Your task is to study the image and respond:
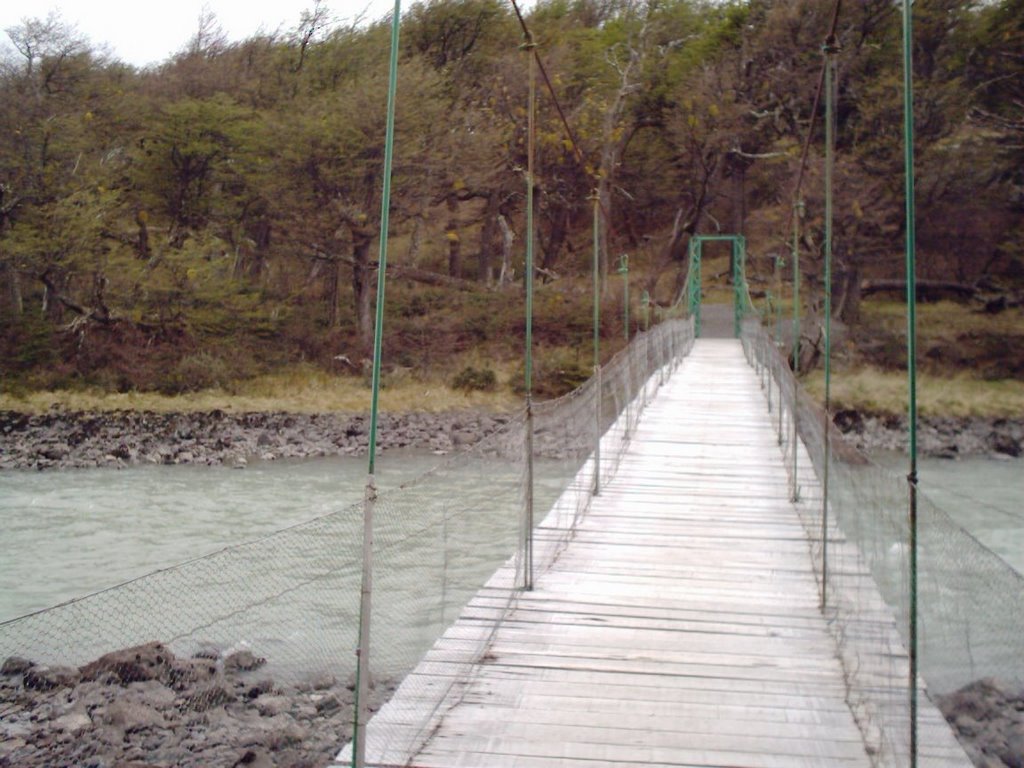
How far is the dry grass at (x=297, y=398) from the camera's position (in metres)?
16.6

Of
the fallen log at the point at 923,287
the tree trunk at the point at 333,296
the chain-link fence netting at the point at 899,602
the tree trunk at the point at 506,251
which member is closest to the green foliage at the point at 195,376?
the tree trunk at the point at 333,296

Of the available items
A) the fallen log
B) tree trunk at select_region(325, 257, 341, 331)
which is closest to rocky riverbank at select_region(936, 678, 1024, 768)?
tree trunk at select_region(325, 257, 341, 331)

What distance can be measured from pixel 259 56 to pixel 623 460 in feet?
65.5

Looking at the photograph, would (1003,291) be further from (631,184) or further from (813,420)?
(813,420)

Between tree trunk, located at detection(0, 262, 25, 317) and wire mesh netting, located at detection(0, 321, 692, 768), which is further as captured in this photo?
tree trunk, located at detection(0, 262, 25, 317)

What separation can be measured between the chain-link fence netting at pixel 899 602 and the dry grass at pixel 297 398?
12.6 metres

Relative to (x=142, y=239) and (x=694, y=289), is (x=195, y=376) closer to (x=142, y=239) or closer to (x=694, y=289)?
(x=142, y=239)

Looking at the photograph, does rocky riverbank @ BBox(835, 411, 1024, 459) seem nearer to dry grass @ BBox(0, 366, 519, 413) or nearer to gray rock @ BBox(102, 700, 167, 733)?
dry grass @ BBox(0, 366, 519, 413)

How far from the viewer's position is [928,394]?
18.3 meters

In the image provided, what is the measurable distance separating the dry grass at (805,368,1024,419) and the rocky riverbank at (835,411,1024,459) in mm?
322

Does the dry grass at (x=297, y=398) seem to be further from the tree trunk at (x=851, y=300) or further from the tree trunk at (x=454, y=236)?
the tree trunk at (x=851, y=300)

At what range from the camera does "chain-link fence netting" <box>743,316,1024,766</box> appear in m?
2.78

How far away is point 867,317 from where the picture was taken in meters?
22.2

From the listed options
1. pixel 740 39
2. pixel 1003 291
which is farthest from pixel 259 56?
pixel 1003 291
